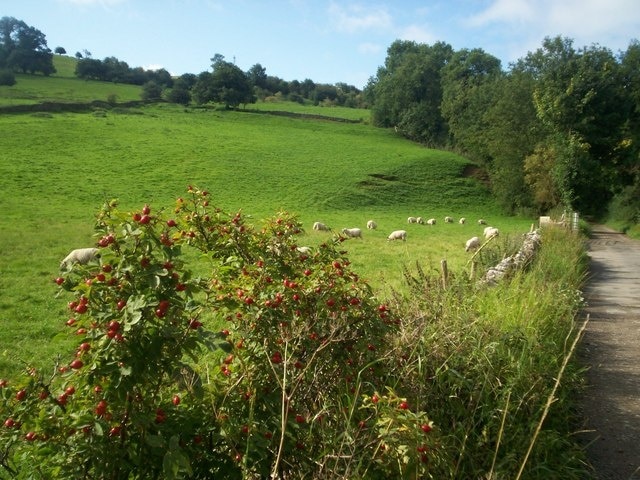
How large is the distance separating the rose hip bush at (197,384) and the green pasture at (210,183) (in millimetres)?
5838

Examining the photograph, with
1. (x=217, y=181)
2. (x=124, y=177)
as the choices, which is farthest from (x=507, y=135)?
(x=124, y=177)

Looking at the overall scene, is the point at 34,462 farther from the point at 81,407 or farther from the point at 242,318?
the point at 242,318

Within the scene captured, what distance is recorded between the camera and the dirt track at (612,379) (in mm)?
4609

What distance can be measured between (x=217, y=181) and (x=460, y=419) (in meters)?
36.3

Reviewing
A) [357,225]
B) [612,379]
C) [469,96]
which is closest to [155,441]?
[612,379]

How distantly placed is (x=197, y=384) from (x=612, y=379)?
5.25 m

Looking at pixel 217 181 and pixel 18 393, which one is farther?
pixel 217 181

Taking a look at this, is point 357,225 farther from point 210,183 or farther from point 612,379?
point 612,379

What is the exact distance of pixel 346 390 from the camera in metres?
3.63

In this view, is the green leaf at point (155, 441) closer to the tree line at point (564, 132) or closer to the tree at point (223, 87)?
the tree line at point (564, 132)

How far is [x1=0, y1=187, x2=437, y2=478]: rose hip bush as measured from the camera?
2576mm

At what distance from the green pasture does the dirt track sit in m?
4.75

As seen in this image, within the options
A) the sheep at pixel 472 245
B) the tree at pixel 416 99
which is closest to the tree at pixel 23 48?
the tree at pixel 416 99

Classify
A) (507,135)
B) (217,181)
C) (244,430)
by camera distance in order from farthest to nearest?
(507,135) < (217,181) < (244,430)
